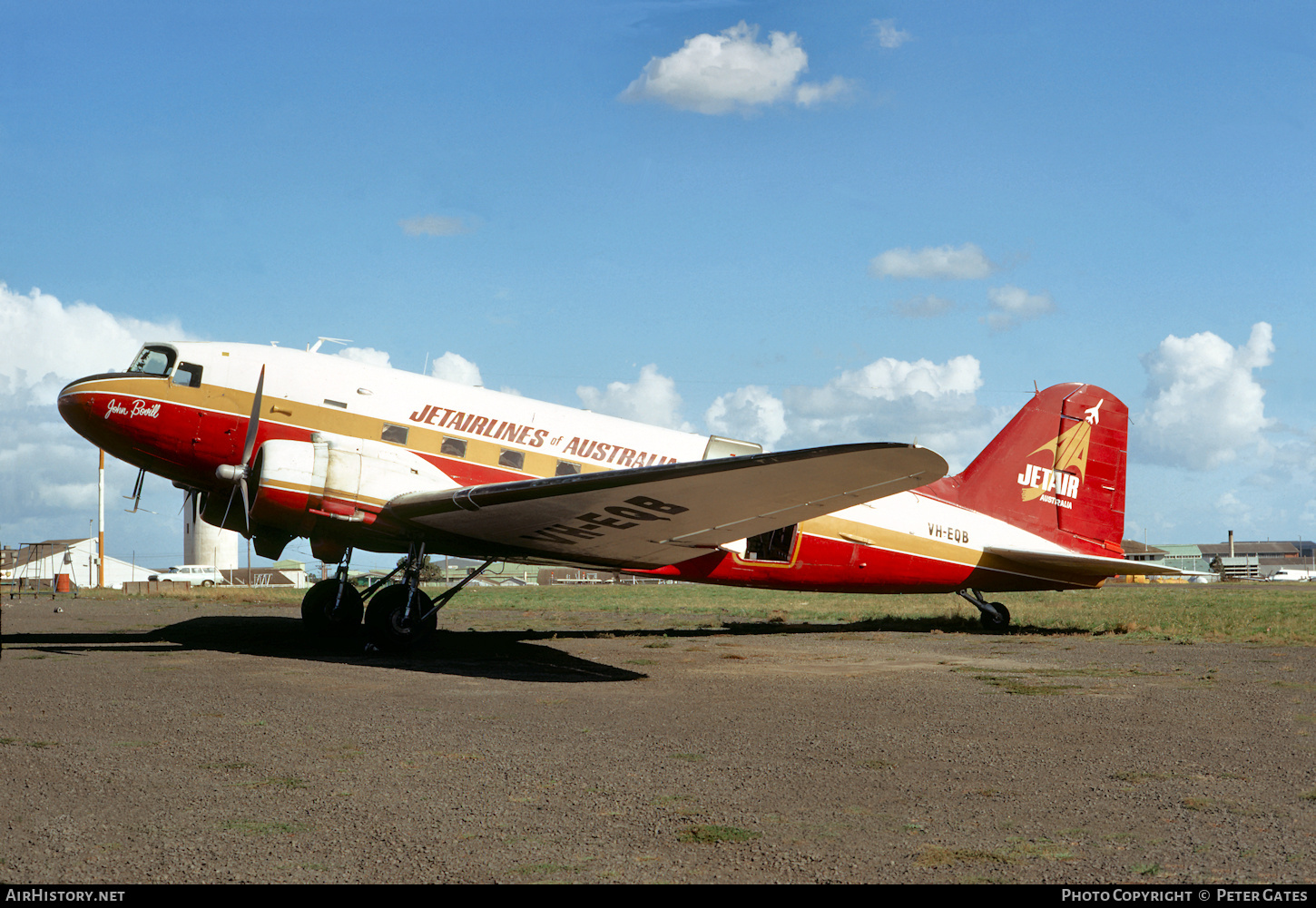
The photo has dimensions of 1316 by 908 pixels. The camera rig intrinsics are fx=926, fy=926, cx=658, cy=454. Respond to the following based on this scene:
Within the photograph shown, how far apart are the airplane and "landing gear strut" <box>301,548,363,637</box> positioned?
0.03m

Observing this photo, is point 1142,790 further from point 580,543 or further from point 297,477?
point 297,477

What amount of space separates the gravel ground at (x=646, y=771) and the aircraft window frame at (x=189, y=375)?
3871 millimetres

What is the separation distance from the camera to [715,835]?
15.0 ft

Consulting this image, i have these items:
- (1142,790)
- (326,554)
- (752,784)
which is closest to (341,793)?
(752,784)

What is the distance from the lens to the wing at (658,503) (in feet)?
32.0

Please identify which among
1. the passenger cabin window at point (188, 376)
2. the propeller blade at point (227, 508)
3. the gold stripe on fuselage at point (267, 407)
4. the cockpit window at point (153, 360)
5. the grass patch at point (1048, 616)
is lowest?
the grass patch at point (1048, 616)

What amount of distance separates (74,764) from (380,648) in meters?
6.83

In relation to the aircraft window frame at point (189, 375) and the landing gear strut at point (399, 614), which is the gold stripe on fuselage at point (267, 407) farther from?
the landing gear strut at point (399, 614)

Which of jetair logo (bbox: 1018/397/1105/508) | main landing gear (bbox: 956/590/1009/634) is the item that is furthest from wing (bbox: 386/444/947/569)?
jetair logo (bbox: 1018/397/1105/508)

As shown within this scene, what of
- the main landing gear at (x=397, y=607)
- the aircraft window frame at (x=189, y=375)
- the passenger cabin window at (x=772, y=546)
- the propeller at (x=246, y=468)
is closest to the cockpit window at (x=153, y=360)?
the aircraft window frame at (x=189, y=375)

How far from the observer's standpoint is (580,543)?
496 inches

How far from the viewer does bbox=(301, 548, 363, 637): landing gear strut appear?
48.0 feet

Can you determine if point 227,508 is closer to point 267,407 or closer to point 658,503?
point 267,407

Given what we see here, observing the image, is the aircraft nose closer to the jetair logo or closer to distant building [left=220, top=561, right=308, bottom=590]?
the jetair logo
